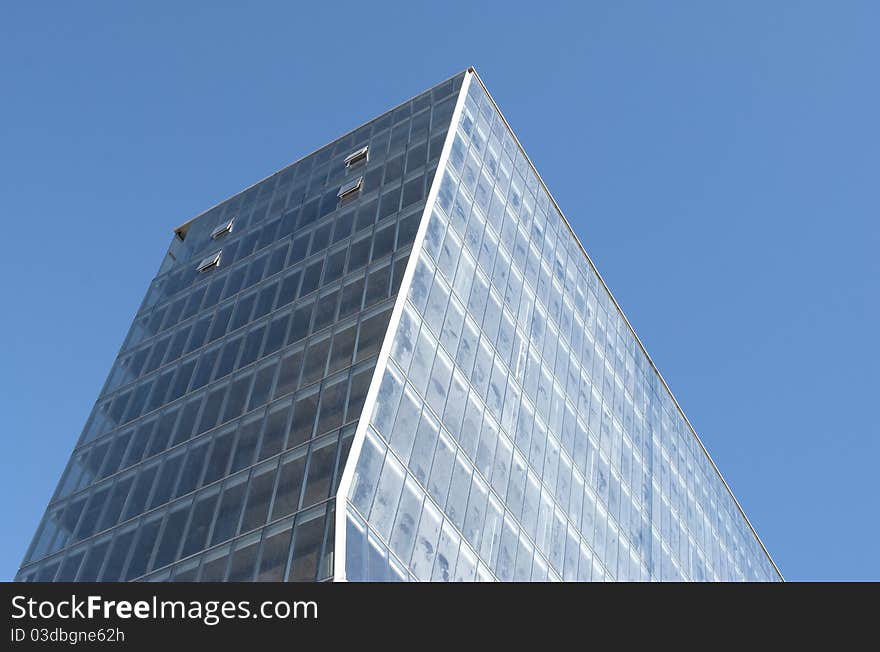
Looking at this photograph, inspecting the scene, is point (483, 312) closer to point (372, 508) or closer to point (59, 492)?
point (372, 508)

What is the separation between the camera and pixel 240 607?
74.3 feet

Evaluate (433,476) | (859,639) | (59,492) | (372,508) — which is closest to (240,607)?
(859,639)

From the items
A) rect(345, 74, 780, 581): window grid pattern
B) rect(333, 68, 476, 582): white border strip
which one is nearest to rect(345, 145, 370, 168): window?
rect(333, 68, 476, 582): white border strip

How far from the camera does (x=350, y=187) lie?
5772 centimetres

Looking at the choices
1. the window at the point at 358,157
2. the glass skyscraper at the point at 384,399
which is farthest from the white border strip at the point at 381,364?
the window at the point at 358,157

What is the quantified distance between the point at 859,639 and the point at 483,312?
1218 inches

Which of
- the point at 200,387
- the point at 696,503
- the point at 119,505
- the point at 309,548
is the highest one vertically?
the point at 696,503

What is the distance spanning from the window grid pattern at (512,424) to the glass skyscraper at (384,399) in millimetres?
137

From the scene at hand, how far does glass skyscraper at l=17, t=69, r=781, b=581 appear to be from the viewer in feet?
127

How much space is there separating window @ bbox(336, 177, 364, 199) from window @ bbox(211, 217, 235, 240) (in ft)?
28.8

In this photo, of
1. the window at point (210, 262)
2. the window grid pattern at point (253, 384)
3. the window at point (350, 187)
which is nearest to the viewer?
the window grid pattern at point (253, 384)

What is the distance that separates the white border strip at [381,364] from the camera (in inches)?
1351

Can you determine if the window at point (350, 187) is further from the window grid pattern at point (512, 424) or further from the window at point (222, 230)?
the window at point (222, 230)

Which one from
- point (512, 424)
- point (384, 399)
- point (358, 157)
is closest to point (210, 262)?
point (358, 157)
